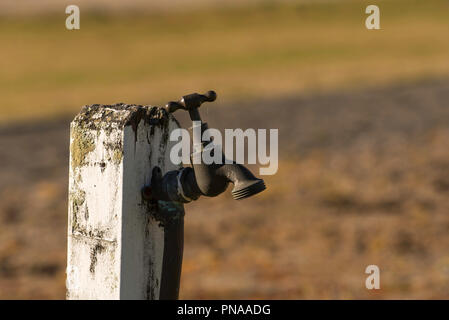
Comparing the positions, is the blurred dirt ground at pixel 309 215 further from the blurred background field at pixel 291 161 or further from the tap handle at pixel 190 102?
the tap handle at pixel 190 102

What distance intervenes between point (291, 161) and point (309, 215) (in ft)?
6.56

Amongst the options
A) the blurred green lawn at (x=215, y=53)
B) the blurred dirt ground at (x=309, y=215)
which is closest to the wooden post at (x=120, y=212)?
the blurred dirt ground at (x=309, y=215)

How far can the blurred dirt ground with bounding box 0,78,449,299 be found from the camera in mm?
6168

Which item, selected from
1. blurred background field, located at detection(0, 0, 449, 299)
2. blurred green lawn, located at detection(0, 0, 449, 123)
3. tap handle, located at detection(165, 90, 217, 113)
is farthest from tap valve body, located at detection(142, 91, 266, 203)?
blurred green lawn, located at detection(0, 0, 449, 123)

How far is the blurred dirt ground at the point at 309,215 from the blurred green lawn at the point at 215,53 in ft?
12.0

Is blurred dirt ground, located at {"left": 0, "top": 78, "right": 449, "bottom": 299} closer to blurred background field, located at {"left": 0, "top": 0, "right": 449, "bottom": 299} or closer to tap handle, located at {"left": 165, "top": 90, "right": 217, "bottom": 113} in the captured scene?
blurred background field, located at {"left": 0, "top": 0, "right": 449, "bottom": 299}

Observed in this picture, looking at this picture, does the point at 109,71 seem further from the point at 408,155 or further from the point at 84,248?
the point at 84,248

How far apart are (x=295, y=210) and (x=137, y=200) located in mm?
5738

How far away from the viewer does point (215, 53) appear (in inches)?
953

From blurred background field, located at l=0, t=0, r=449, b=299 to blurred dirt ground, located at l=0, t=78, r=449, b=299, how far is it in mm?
22

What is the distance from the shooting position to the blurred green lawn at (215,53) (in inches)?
660

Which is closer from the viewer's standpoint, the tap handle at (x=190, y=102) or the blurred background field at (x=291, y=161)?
the tap handle at (x=190, y=102)

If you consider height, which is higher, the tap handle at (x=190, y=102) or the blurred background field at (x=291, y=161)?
the blurred background field at (x=291, y=161)

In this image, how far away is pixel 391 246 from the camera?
685 cm
